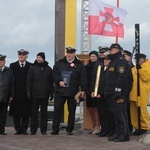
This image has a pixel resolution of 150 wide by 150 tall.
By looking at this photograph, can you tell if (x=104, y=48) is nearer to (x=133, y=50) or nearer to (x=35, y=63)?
(x=133, y=50)

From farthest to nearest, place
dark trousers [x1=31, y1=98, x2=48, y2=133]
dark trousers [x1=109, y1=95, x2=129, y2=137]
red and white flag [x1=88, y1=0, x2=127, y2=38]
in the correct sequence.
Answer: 1. red and white flag [x1=88, y1=0, x2=127, y2=38]
2. dark trousers [x1=31, y1=98, x2=48, y2=133]
3. dark trousers [x1=109, y1=95, x2=129, y2=137]

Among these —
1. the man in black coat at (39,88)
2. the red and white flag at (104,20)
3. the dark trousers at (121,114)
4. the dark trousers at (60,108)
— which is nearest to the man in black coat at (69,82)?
the dark trousers at (60,108)

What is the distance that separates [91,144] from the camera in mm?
7141

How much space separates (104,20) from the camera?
11.2 meters

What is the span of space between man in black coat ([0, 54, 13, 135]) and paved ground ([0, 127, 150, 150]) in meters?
0.73

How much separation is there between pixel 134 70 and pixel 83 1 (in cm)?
486

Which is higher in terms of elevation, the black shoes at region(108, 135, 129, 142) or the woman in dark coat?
the woman in dark coat

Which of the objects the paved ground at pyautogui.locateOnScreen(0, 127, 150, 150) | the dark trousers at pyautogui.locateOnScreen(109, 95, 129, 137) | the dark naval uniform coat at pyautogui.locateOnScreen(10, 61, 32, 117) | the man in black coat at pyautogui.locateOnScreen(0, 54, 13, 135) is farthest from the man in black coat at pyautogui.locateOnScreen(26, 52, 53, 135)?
the dark trousers at pyautogui.locateOnScreen(109, 95, 129, 137)

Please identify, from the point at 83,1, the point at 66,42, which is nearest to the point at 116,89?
the point at 66,42

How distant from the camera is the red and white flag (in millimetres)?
11023

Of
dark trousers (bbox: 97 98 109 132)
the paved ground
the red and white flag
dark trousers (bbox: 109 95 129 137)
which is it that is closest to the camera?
the paved ground

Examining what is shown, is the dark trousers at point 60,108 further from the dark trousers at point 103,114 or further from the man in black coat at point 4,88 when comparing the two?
the man in black coat at point 4,88

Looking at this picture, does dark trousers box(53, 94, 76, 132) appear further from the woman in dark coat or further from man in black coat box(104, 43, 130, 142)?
man in black coat box(104, 43, 130, 142)

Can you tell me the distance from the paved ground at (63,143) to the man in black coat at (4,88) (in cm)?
73
